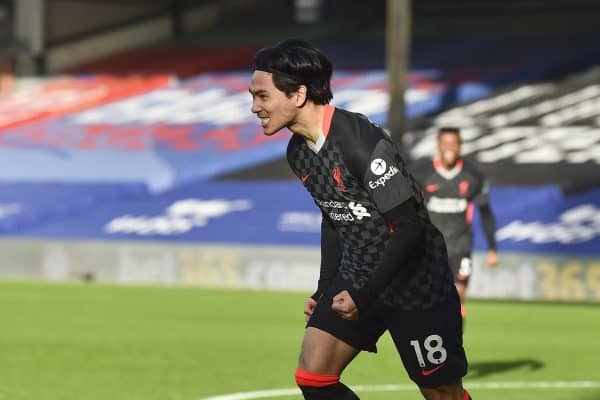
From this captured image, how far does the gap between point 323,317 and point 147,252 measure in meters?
15.0

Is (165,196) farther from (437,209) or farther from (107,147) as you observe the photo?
(437,209)

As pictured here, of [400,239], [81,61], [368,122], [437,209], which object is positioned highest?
[368,122]

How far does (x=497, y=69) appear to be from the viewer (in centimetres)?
2942

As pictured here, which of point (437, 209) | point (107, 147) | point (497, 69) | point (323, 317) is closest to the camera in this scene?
point (323, 317)

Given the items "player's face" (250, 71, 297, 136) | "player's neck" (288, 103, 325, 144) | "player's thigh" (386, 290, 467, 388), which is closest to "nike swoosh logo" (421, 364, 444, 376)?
"player's thigh" (386, 290, 467, 388)

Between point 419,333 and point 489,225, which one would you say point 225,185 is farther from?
point 419,333

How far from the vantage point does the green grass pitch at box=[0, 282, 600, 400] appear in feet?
32.6

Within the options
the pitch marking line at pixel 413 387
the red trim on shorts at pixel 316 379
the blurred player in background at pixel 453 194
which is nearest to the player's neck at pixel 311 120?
the red trim on shorts at pixel 316 379

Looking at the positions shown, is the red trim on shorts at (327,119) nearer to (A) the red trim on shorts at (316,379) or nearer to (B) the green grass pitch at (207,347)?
(A) the red trim on shorts at (316,379)

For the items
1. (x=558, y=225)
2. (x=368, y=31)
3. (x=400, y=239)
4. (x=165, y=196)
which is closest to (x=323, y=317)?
(x=400, y=239)

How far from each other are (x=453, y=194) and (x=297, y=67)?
6465 mm

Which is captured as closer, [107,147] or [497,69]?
[107,147]

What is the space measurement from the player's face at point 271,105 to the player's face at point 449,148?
6.23 metres

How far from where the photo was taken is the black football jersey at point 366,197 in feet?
18.1
